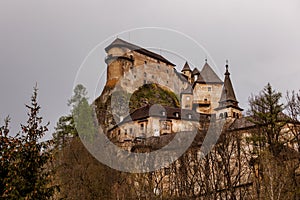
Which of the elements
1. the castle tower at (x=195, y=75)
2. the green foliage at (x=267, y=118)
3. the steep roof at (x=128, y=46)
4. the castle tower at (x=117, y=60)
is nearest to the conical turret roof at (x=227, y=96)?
the castle tower at (x=195, y=75)

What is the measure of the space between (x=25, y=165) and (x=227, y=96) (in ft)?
224

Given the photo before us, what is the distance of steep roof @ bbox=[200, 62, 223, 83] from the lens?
9551cm

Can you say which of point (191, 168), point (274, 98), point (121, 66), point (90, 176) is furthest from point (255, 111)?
point (121, 66)

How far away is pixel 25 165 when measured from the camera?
56.2ft

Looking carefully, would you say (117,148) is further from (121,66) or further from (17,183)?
(121,66)

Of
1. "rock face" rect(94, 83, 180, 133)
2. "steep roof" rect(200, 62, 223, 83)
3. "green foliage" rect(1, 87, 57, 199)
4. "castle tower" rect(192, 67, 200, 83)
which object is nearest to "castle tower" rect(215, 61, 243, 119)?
"steep roof" rect(200, 62, 223, 83)

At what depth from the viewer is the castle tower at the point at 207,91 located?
3527 inches

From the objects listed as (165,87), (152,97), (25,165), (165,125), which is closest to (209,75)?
(165,87)

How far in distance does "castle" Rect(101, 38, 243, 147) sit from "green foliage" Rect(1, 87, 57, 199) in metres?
47.7

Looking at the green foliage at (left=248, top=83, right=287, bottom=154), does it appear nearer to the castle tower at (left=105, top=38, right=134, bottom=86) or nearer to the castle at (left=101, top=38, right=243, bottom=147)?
the castle at (left=101, top=38, right=243, bottom=147)

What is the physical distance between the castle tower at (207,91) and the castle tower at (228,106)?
3739 mm

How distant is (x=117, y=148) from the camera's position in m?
42.8

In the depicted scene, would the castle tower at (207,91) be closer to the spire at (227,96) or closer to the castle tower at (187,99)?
the castle tower at (187,99)

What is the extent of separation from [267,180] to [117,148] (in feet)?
60.6
